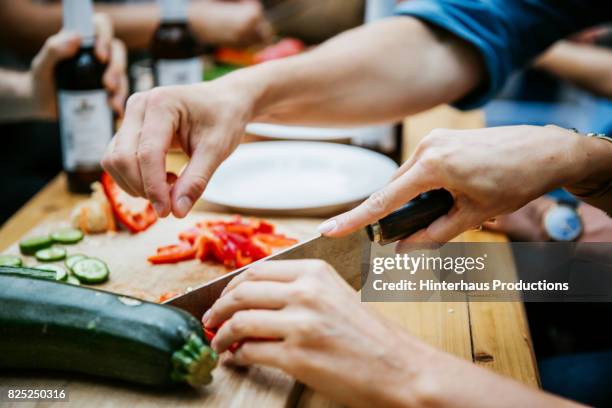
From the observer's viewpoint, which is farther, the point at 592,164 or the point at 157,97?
the point at 157,97

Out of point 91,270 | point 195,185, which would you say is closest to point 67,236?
point 91,270

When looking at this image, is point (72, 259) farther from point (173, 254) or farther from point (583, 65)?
point (583, 65)

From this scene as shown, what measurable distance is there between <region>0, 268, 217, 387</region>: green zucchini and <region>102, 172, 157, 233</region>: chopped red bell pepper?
543mm

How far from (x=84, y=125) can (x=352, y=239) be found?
0.91 m

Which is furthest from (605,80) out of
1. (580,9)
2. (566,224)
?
(566,224)

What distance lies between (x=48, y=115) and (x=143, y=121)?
0.99 meters

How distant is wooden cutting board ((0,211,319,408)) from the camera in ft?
3.34

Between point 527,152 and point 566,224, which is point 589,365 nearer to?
point 566,224

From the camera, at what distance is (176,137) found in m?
1.39

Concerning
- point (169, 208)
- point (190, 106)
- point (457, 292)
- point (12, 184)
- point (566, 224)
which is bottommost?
point (12, 184)

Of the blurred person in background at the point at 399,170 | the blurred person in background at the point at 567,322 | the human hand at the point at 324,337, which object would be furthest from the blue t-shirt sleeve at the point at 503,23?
the human hand at the point at 324,337

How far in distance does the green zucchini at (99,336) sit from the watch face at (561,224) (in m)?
1.19

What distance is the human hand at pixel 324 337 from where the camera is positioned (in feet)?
2.88

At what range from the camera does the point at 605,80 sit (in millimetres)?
3002
